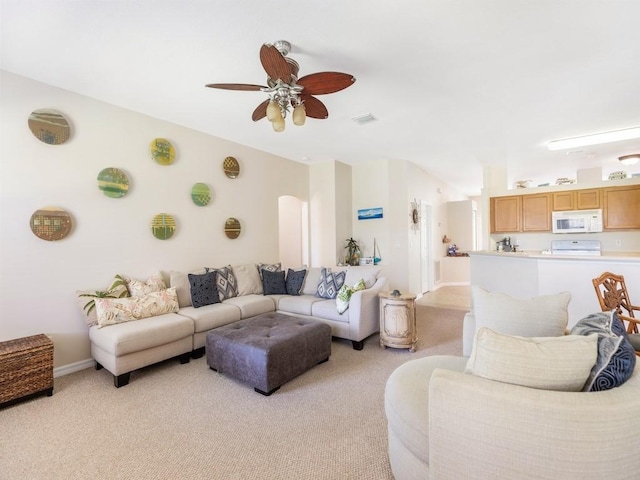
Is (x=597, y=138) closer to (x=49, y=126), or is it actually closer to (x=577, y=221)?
(x=577, y=221)

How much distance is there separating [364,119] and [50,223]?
11.6 ft

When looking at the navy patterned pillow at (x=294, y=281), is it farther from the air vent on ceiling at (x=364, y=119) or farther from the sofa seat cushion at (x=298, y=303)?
the air vent on ceiling at (x=364, y=119)

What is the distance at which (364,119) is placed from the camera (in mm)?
3664

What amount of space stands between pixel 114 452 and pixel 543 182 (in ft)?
32.5

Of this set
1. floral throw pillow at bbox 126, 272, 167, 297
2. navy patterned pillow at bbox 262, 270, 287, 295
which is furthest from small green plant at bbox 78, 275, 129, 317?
navy patterned pillow at bbox 262, 270, 287, 295

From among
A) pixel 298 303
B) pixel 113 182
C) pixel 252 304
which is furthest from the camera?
pixel 298 303

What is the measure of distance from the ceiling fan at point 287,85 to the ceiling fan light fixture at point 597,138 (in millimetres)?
4166

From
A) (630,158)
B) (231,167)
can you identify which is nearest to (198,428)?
(231,167)

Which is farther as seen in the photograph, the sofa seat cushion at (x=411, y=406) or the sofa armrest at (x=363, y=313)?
the sofa armrest at (x=363, y=313)

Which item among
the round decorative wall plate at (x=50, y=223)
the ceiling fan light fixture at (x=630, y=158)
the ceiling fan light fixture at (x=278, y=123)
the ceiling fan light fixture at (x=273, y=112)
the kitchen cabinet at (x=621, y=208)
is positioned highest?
the ceiling fan light fixture at (x=630, y=158)

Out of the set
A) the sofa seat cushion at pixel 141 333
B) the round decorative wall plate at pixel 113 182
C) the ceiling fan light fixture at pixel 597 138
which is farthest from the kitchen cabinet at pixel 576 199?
the round decorative wall plate at pixel 113 182

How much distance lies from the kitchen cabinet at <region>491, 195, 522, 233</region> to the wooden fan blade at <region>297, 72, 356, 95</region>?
16.4ft

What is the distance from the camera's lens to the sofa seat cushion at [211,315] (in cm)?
320

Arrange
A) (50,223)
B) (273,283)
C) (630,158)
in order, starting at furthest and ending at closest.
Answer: (630,158), (273,283), (50,223)
